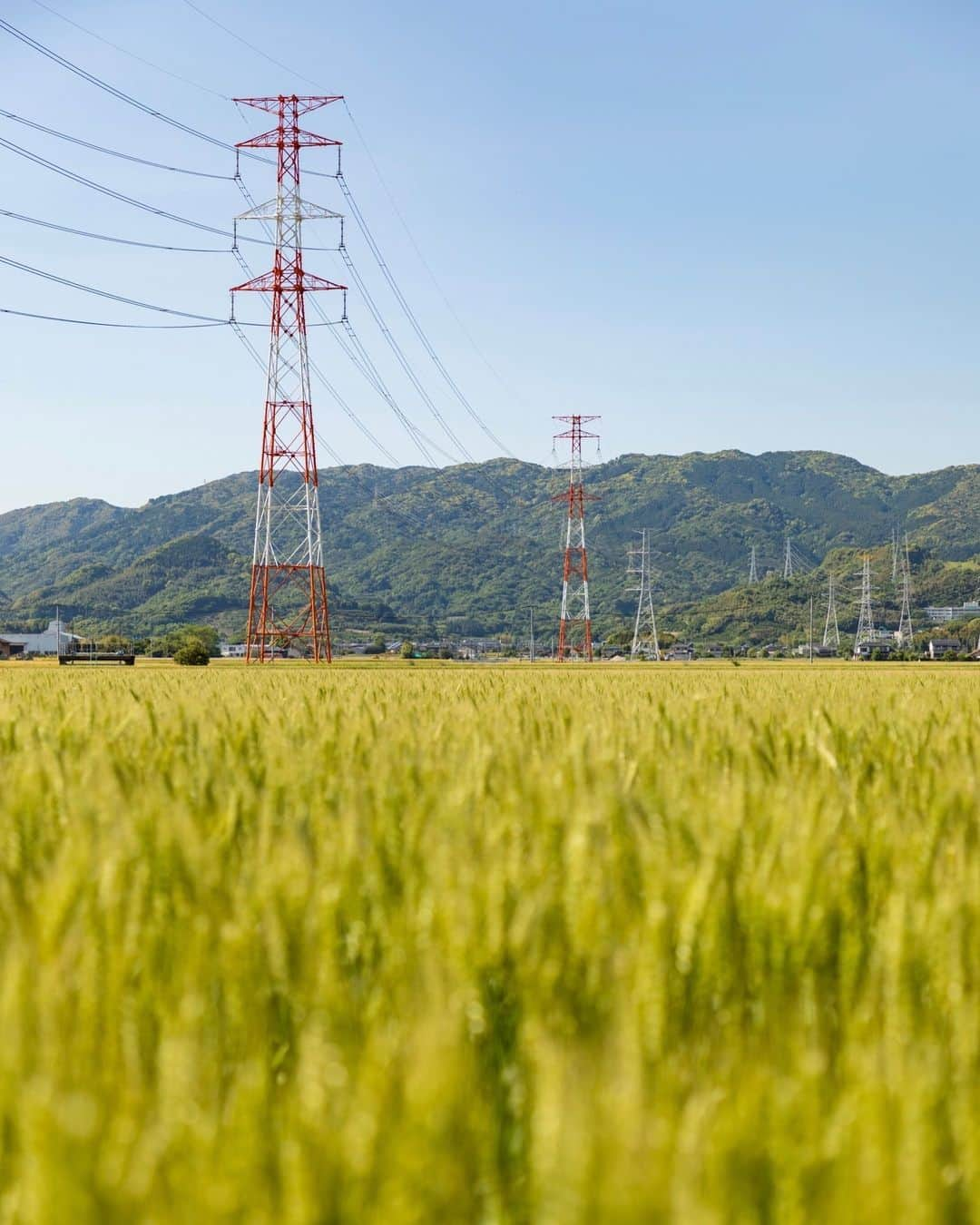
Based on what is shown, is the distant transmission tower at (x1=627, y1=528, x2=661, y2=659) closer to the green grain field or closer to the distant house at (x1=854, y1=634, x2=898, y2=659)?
the distant house at (x1=854, y1=634, x2=898, y2=659)

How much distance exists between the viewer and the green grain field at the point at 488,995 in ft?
1.90

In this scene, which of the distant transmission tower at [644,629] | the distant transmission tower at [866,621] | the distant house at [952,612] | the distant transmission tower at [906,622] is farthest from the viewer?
the distant house at [952,612]

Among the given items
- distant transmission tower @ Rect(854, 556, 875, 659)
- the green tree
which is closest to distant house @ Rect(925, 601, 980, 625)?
distant transmission tower @ Rect(854, 556, 875, 659)

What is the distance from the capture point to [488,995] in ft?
3.53

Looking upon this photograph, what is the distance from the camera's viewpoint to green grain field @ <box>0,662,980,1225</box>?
1.90ft

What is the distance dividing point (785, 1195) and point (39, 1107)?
0.40 metres

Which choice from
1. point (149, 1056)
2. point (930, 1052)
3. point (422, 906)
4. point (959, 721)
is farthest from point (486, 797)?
point (959, 721)

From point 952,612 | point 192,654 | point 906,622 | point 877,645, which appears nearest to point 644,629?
point 906,622

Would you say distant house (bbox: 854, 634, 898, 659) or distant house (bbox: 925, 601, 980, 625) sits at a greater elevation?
distant house (bbox: 925, 601, 980, 625)

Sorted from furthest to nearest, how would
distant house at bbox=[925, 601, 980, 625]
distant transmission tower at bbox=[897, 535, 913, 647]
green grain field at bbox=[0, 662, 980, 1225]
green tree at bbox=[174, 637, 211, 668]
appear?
distant house at bbox=[925, 601, 980, 625], distant transmission tower at bbox=[897, 535, 913, 647], green tree at bbox=[174, 637, 211, 668], green grain field at bbox=[0, 662, 980, 1225]

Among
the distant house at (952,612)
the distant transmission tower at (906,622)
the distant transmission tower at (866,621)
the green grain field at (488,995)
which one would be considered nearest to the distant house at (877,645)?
the distant transmission tower at (866,621)

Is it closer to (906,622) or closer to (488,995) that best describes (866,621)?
(906,622)

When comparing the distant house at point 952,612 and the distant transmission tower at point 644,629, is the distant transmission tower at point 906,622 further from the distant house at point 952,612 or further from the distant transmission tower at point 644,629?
the distant transmission tower at point 644,629

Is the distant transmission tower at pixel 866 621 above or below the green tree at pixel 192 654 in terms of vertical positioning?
above
